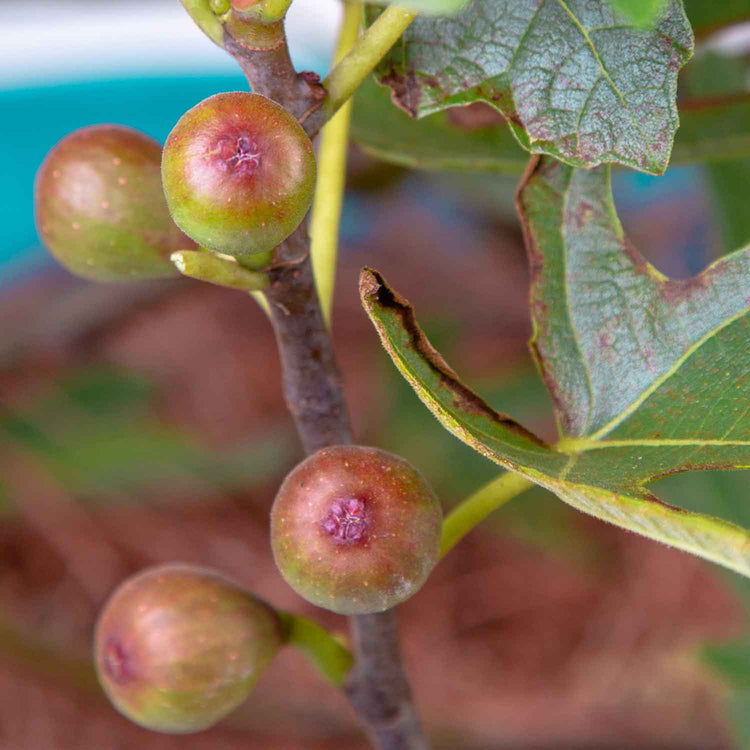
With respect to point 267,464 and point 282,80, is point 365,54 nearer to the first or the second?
point 282,80

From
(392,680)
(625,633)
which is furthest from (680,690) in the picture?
(392,680)

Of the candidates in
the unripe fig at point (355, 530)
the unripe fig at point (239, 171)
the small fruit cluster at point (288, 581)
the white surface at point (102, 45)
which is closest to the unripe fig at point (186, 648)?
the small fruit cluster at point (288, 581)

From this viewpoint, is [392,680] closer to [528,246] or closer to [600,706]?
[528,246]

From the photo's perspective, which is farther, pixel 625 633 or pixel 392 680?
pixel 625 633

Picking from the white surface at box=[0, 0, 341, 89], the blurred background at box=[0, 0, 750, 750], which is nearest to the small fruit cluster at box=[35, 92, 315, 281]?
the blurred background at box=[0, 0, 750, 750]

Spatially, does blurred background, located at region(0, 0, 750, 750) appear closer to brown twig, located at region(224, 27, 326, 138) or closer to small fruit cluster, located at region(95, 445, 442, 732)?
small fruit cluster, located at region(95, 445, 442, 732)

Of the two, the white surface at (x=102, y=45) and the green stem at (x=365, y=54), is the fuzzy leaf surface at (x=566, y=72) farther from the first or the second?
the white surface at (x=102, y=45)
